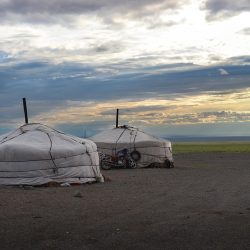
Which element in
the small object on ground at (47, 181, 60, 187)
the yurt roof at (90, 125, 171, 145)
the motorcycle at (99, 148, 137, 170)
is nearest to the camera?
the small object on ground at (47, 181, 60, 187)

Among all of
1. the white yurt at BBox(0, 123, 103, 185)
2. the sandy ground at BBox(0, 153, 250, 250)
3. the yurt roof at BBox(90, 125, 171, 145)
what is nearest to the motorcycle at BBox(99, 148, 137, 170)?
the yurt roof at BBox(90, 125, 171, 145)

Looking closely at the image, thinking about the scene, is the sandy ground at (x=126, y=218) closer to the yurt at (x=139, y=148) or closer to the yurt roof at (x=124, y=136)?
the yurt at (x=139, y=148)

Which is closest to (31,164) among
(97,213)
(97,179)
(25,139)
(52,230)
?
(25,139)

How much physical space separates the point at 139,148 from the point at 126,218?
55.2 feet

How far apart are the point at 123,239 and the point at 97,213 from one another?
8.55 ft

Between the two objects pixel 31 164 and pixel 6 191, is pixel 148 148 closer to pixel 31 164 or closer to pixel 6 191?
pixel 31 164

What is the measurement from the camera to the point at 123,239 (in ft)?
24.4

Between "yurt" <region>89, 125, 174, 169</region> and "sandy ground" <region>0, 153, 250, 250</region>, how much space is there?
10917 millimetres

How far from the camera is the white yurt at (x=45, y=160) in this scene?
15672 mm

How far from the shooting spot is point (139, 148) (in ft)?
85.7

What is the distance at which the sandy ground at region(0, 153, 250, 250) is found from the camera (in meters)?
7.28

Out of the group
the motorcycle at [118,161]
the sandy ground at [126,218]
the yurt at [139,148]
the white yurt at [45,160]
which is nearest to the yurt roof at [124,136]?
the yurt at [139,148]

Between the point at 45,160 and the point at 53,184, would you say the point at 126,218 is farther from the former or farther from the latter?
the point at 45,160

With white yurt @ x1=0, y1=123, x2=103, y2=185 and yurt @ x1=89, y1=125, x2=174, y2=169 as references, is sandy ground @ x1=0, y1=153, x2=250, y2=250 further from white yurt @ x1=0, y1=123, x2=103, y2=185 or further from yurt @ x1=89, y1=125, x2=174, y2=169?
yurt @ x1=89, y1=125, x2=174, y2=169
